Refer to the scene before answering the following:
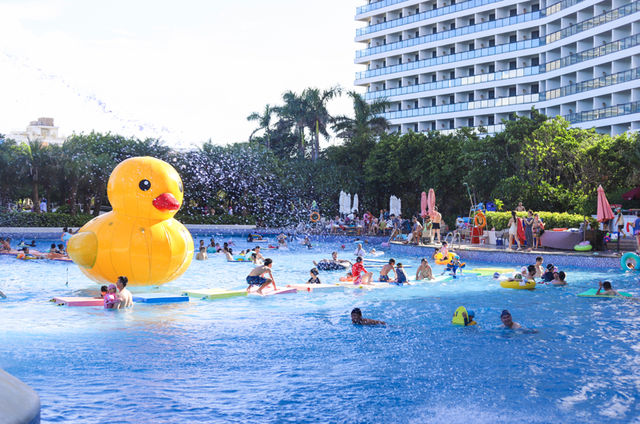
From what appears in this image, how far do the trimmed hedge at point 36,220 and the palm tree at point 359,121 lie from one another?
2555 cm

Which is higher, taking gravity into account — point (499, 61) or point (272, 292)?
point (499, 61)

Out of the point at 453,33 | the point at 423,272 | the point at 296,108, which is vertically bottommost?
the point at 423,272

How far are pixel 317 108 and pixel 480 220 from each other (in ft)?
102

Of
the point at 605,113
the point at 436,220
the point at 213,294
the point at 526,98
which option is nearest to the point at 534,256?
the point at 436,220

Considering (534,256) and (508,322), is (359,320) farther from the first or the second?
(534,256)

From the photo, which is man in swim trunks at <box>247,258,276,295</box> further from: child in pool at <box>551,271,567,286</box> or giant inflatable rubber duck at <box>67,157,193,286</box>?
child in pool at <box>551,271,567,286</box>

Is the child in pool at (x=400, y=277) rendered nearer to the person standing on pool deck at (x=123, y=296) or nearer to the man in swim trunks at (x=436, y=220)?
the person standing on pool deck at (x=123, y=296)

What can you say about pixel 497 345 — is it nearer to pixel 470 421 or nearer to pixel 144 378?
pixel 470 421

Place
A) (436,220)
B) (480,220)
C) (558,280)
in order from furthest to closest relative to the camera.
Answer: (436,220)
(480,220)
(558,280)

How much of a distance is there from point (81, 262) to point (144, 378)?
6351mm

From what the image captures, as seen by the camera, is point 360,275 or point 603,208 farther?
point 603,208

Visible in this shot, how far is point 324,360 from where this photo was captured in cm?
946

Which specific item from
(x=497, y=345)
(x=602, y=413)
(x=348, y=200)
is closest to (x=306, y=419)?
(x=602, y=413)

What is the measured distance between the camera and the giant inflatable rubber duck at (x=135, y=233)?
13852 mm
